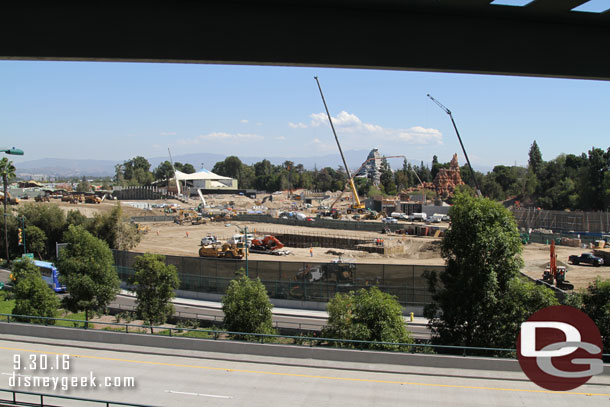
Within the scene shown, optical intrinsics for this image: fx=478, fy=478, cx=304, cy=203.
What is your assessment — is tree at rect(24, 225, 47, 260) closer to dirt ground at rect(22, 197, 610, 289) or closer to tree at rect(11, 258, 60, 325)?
dirt ground at rect(22, 197, 610, 289)

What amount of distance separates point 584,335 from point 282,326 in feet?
42.1

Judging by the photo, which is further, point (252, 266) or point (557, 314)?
point (252, 266)

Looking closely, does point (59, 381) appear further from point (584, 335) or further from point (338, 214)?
point (338, 214)

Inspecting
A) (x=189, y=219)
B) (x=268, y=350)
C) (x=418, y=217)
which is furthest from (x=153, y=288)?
(x=418, y=217)

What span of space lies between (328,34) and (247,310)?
14.1 metres

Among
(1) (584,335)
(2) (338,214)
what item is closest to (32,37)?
(1) (584,335)

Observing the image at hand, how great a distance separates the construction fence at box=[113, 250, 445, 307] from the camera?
2508cm

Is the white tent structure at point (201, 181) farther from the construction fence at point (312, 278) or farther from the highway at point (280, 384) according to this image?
the highway at point (280, 384)

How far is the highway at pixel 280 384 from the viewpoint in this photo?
902 cm

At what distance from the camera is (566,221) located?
203ft

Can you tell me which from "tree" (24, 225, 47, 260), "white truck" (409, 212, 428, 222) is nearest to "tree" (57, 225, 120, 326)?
"tree" (24, 225, 47, 260)

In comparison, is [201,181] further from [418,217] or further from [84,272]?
[84,272]

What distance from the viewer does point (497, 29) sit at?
3371 mm

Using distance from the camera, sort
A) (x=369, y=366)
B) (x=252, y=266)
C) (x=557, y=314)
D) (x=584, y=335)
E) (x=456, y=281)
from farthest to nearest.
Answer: (x=252, y=266), (x=456, y=281), (x=557, y=314), (x=584, y=335), (x=369, y=366)
